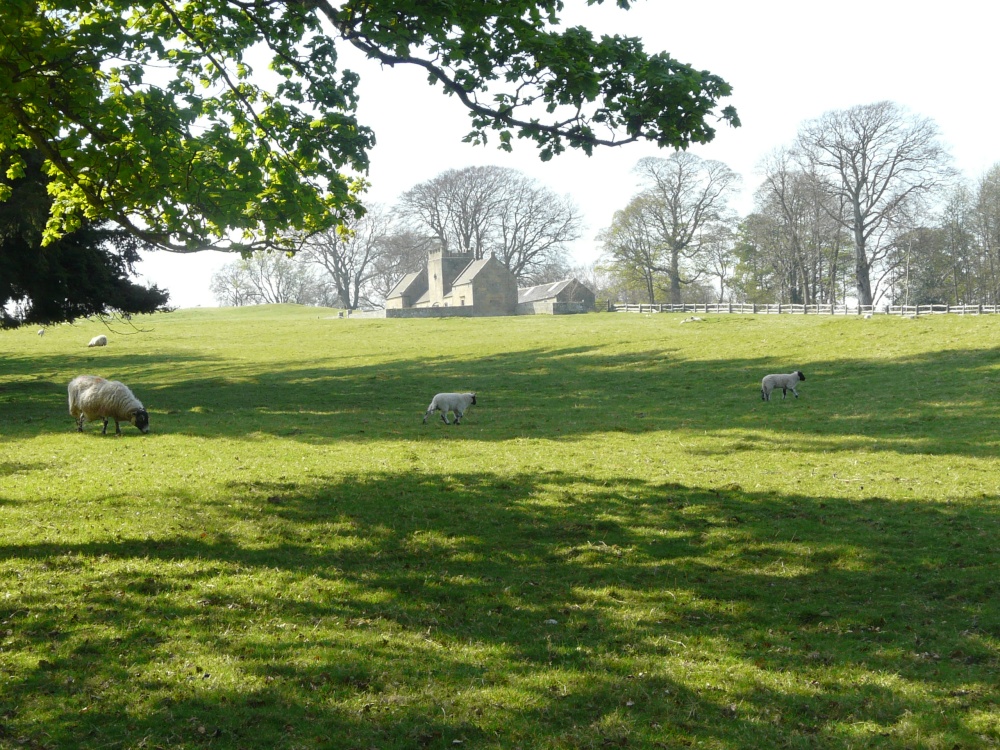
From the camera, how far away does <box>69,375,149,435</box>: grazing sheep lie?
79.3ft

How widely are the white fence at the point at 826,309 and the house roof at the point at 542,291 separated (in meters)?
6.87

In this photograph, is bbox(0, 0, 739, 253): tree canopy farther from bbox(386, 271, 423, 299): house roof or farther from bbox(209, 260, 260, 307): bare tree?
bbox(209, 260, 260, 307): bare tree

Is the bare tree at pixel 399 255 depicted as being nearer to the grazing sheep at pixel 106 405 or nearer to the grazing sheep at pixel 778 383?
the grazing sheep at pixel 778 383

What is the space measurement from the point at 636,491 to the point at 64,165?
11.1 m

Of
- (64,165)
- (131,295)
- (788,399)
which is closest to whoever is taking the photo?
(64,165)

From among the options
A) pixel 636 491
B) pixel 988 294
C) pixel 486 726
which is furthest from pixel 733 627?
pixel 988 294

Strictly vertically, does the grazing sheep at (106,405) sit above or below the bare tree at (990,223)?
below

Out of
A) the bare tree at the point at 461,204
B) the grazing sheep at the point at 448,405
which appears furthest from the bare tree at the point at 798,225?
the grazing sheep at the point at 448,405

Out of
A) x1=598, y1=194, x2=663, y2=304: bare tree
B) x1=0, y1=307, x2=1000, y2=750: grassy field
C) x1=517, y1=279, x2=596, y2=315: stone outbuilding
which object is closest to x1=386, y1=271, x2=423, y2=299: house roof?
x1=517, y1=279, x2=596, y2=315: stone outbuilding

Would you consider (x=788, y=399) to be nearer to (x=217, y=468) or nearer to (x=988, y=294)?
(x=217, y=468)

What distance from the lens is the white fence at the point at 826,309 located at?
218ft

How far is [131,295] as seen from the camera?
115 feet

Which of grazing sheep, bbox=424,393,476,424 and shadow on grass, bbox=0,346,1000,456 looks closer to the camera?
shadow on grass, bbox=0,346,1000,456

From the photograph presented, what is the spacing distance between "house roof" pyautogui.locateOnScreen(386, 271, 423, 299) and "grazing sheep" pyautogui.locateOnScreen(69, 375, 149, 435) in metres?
94.8
